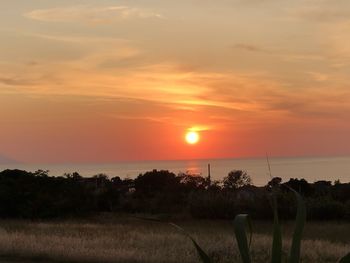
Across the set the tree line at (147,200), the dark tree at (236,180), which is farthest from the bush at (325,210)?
the dark tree at (236,180)

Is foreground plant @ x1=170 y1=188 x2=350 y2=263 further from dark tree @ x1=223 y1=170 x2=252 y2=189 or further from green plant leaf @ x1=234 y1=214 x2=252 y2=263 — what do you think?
dark tree @ x1=223 y1=170 x2=252 y2=189

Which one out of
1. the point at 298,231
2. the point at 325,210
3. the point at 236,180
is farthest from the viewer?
the point at 236,180

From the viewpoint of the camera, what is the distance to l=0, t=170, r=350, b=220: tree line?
112ft

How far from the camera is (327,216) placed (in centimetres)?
3412

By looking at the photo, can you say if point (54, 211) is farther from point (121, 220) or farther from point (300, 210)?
point (300, 210)

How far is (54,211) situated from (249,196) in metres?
11.8

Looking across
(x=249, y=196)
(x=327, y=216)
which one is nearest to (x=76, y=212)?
(x=249, y=196)

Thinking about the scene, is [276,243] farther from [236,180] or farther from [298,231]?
[236,180]

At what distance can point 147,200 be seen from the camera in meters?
39.8

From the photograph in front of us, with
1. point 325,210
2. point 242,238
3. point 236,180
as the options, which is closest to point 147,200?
point 236,180

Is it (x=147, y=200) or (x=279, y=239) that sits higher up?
(x=147, y=200)

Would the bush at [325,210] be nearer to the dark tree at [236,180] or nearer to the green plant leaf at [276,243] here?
the dark tree at [236,180]

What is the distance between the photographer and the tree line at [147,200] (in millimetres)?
34062

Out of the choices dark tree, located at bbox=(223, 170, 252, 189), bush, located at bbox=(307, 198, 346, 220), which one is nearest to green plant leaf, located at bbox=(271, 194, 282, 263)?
bush, located at bbox=(307, 198, 346, 220)
